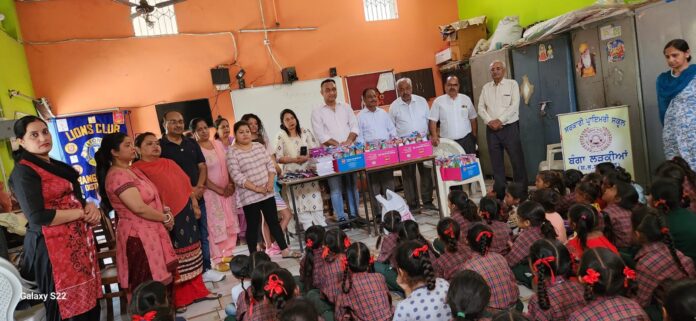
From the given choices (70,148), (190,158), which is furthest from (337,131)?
(70,148)

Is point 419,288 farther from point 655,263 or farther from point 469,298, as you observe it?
point 655,263

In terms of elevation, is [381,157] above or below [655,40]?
below

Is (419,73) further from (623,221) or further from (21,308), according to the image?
(21,308)

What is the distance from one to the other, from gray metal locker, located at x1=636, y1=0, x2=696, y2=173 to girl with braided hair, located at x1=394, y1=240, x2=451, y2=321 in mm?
3785

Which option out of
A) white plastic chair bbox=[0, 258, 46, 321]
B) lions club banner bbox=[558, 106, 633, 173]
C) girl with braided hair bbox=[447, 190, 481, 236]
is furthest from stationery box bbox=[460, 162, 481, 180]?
white plastic chair bbox=[0, 258, 46, 321]

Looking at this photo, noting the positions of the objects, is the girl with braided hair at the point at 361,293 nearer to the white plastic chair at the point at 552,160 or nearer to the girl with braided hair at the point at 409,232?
the girl with braided hair at the point at 409,232

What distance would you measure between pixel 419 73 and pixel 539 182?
182 inches

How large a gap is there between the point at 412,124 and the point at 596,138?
1957 mm

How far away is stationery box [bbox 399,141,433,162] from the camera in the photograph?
4719mm

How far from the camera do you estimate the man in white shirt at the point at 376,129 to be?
5168 millimetres

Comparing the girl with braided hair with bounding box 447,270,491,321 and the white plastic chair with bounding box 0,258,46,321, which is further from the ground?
the white plastic chair with bounding box 0,258,46,321

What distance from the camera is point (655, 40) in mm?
4477

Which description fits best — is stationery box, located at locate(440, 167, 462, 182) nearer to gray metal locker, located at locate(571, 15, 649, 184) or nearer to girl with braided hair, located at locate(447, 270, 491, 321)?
gray metal locker, located at locate(571, 15, 649, 184)

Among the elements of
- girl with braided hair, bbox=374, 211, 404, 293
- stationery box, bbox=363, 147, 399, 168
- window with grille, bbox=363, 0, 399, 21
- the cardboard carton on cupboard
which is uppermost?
window with grille, bbox=363, 0, 399, 21
